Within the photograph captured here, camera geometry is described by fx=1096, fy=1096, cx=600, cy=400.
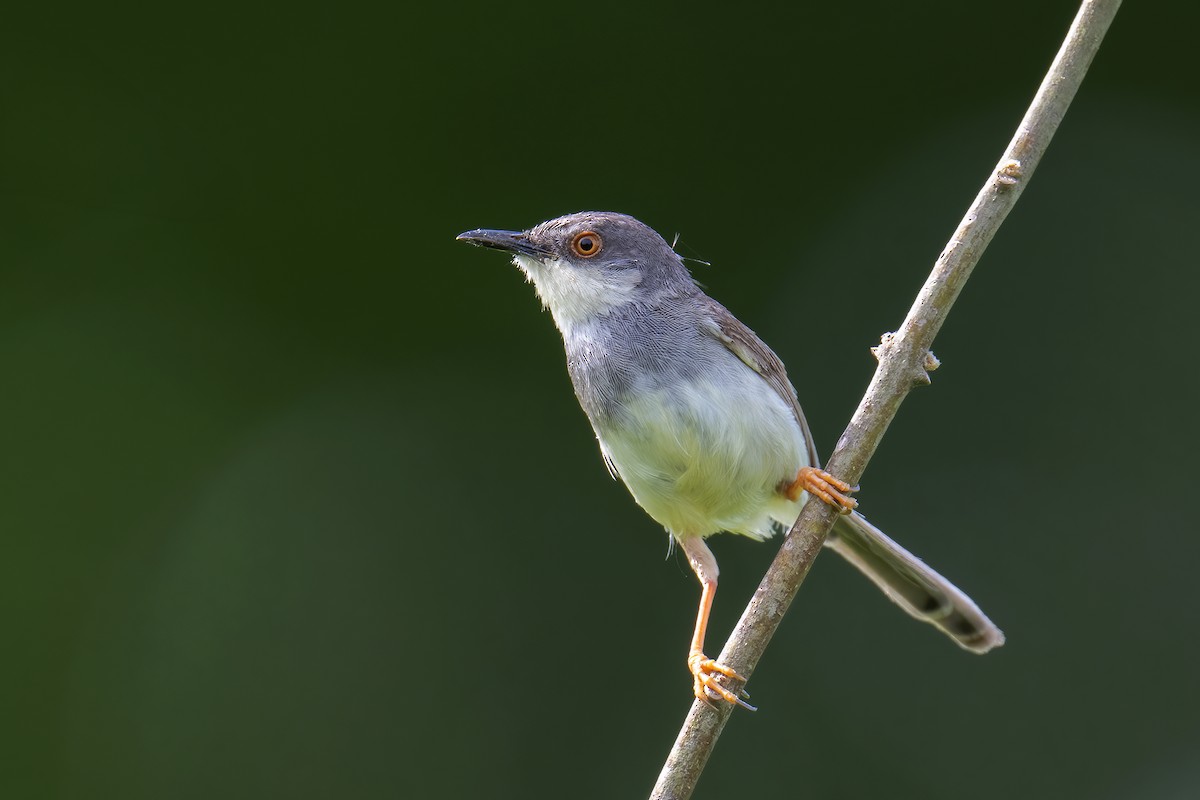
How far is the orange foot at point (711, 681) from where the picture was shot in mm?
2992

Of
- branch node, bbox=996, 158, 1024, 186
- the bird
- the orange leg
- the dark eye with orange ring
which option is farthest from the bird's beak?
branch node, bbox=996, 158, 1024, 186

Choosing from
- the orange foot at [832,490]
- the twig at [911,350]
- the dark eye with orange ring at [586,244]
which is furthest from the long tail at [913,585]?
the dark eye with orange ring at [586,244]

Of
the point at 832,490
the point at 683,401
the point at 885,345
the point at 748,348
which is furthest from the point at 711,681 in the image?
the point at 748,348

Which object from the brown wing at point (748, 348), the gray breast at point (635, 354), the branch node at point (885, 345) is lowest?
the gray breast at point (635, 354)

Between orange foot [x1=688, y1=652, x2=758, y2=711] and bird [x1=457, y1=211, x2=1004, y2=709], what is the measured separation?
2 centimetres

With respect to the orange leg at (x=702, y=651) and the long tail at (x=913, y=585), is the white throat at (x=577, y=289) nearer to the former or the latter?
the orange leg at (x=702, y=651)

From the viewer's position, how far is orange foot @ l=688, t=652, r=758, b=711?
2.99 meters

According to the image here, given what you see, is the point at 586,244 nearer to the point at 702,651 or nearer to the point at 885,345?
the point at 885,345

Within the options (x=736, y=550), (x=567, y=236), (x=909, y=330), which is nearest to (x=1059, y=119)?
(x=909, y=330)

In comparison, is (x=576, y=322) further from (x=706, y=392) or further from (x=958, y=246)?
(x=958, y=246)

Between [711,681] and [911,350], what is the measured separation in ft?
3.65

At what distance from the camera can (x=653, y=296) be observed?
3973mm

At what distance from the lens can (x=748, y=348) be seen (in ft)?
13.0

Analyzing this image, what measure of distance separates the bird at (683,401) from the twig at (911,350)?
386mm
